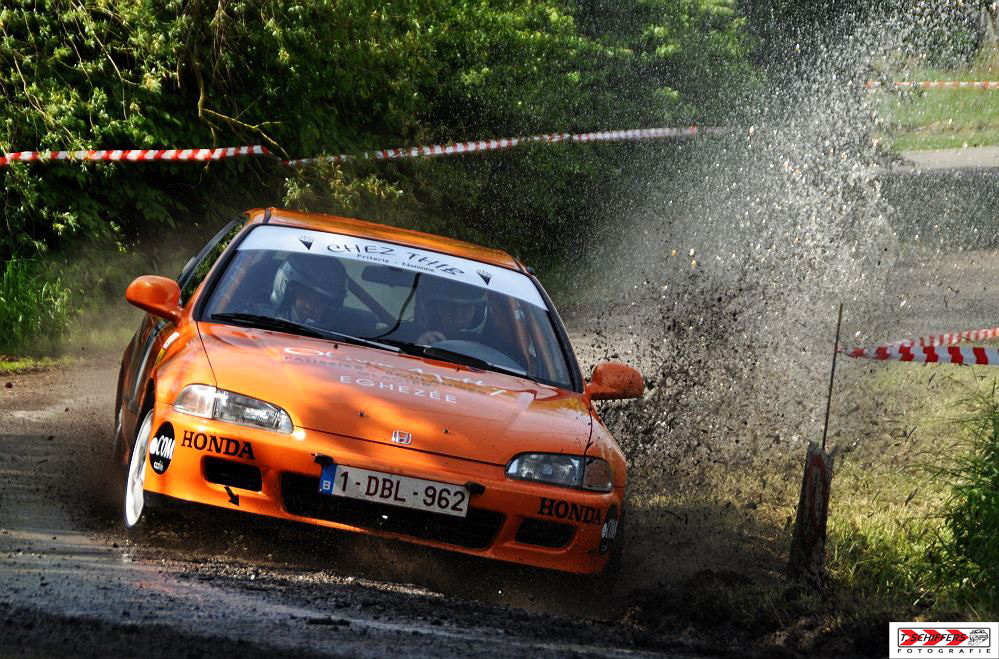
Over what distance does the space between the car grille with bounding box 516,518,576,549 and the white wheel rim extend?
62.6 inches

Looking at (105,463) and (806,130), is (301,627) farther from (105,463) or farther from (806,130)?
(806,130)

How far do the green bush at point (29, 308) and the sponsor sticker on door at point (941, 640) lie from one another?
8.91 metres

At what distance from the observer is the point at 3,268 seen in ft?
40.8

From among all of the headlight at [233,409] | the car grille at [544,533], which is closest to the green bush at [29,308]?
the headlight at [233,409]

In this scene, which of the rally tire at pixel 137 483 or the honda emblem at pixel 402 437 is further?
the rally tire at pixel 137 483

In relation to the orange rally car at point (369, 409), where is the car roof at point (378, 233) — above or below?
above

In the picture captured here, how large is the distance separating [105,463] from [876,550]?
4200 millimetres

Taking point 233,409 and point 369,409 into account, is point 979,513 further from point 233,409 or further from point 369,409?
point 233,409

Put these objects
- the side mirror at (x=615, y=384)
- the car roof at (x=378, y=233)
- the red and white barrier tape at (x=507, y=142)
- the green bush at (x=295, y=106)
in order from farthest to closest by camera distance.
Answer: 1. the red and white barrier tape at (x=507, y=142)
2. the green bush at (x=295, y=106)
3. the car roof at (x=378, y=233)
4. the side mirror at (x=615, y=384)

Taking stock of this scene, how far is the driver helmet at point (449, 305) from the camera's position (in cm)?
679

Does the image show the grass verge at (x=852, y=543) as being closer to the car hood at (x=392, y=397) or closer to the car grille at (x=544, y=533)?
the car grille at (x=544, y=533)

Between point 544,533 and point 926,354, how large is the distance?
10.7 ft

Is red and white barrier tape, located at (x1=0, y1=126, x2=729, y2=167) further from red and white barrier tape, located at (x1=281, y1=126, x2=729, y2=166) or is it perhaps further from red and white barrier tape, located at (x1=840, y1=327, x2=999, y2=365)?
red and white barrier tape, located at (x1=840, y1=327, x2=999, y2=365)

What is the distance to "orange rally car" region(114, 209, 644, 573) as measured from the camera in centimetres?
543
